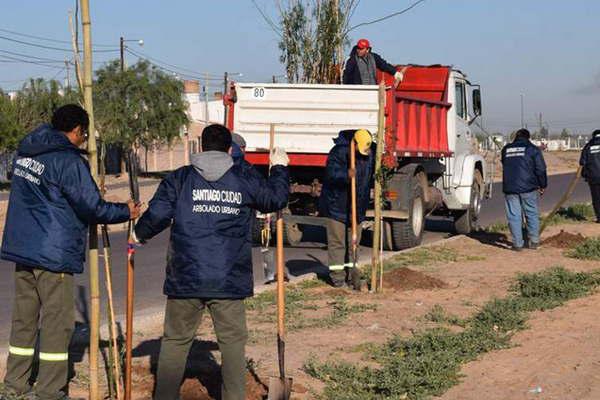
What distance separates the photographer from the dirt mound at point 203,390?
6445 millimetres

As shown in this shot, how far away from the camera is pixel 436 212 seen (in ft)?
60.3

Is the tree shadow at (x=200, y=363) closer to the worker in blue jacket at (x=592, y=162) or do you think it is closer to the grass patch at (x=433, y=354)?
the grass patch at (x=433, y=354)

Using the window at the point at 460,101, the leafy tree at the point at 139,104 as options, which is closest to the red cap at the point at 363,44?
the window at the point at 460,101

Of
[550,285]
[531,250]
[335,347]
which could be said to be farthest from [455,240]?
[335,347]

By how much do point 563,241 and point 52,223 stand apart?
1102cm

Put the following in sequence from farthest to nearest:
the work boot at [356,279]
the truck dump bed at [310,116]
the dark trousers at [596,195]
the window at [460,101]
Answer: the dark trousers at [596,195] → the window at [460,101] → the truck dump bed at [310,116] → the work boot at [356,279]

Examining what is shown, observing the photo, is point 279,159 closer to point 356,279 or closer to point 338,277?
point 356,279

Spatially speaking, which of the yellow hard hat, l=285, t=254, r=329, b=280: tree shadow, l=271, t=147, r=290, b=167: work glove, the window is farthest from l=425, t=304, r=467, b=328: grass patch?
the window

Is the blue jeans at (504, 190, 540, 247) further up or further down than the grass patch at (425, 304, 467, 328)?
further up

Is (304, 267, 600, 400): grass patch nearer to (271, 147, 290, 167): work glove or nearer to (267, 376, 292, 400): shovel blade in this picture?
(267, 376, 292, 400): shovel blade

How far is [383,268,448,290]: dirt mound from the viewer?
1102 centimetres

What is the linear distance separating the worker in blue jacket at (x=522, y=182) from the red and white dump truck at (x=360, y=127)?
1461mm

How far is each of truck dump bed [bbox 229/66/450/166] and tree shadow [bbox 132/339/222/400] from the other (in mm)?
6548

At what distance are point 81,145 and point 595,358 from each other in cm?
404
